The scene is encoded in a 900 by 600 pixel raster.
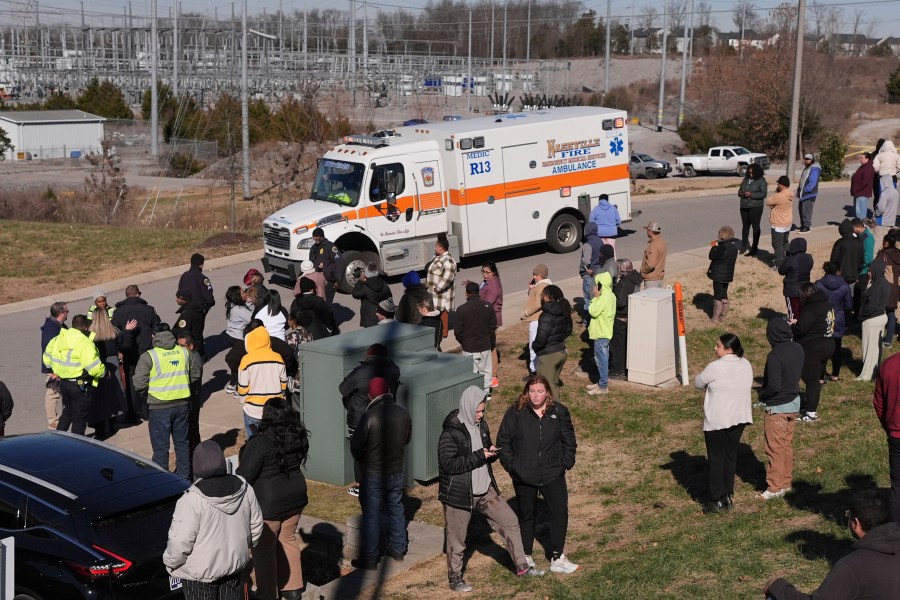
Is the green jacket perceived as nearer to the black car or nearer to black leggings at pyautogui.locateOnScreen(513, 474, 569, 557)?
black leggings at pyautogui.locateOnScreen(513, 474, 569, 557)

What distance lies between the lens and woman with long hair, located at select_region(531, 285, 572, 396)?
12.3 m

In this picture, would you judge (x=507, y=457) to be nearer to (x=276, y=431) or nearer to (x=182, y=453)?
(x=276, y=431)

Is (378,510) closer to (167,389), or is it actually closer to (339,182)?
(167,389)

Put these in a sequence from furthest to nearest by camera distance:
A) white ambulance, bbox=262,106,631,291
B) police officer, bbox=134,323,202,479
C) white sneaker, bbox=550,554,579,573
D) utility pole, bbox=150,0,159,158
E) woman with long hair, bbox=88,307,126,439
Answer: utility pole, bbox=150,0,159,158 → white ambulance, bbox=262,106,631,291 → woman with long hair, bbox=88,307,126,439 → police officer, bbox=134,323,202,479 → white sneaker, bbox=550,554,579,573

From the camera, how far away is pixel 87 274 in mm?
22422

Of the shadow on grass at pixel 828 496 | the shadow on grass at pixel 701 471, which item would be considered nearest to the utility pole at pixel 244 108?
the shadow on grass at pixel 701 471

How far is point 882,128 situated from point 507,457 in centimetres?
7375

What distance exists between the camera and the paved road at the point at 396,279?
15273 millimetres

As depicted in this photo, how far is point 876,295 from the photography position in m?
12.7

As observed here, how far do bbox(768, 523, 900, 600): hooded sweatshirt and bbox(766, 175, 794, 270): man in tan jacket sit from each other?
13.7 metres

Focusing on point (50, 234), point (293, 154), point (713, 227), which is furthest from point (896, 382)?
point (293, 154)

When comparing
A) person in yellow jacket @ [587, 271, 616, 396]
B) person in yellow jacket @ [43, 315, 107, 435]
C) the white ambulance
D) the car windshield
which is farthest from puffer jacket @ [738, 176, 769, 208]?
person in yellow jacket @ [43, 315, 107, 435]

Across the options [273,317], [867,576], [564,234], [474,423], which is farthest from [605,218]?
[867,576]

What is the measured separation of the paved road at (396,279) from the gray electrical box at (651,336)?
4107mm
